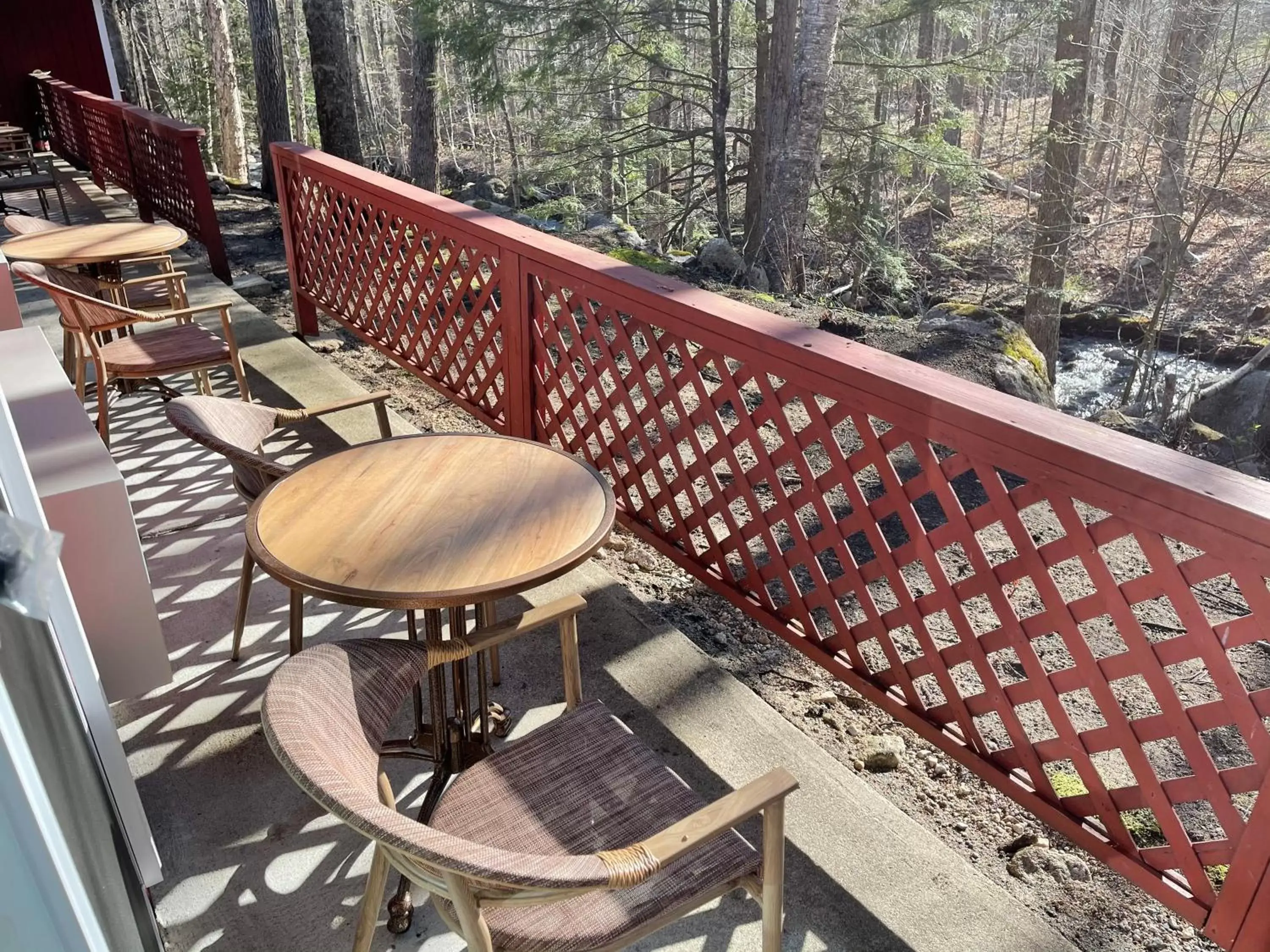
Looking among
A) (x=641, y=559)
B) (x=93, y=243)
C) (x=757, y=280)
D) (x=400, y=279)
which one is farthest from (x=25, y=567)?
(x=757, y=280)

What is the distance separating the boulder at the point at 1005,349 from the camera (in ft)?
19.2

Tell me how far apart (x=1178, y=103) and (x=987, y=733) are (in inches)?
356

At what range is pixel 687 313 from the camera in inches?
99.0

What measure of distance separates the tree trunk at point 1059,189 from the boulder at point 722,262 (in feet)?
10.4

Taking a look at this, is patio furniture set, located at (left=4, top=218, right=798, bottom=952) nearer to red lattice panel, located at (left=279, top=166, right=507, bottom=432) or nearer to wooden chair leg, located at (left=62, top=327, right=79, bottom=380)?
red lattice panel, located at (left=279, top=166, right=507, bottom=432)

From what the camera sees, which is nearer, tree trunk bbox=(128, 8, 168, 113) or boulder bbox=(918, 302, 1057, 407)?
boulder bbox=(918, 302, 1057, 407)

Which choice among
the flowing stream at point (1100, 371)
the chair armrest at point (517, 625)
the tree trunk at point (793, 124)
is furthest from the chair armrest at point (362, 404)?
the flowing stream at point (1100, 371)

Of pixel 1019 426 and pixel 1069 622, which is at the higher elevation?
pixel 1019 426

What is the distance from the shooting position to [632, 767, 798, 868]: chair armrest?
1334mm

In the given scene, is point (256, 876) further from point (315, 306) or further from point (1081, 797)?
point (315, 306)

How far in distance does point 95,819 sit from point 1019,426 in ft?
5.27

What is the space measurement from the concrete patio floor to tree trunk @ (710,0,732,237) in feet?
28.4

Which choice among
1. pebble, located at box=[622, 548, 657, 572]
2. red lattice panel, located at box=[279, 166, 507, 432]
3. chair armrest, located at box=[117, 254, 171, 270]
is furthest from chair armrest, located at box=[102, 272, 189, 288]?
pebble, located at box=[622, 548, 657, 572]

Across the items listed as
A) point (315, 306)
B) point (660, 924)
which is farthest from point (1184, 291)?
point (660, 924)
